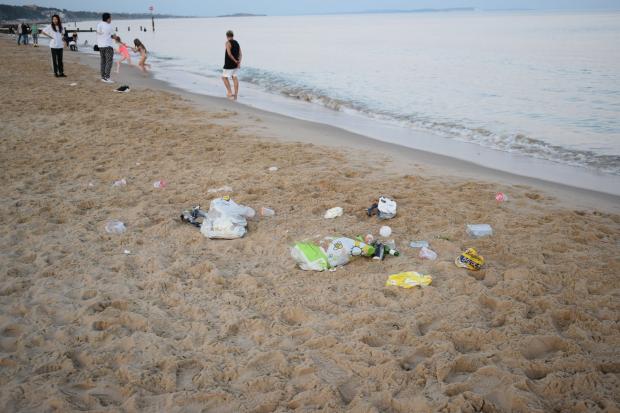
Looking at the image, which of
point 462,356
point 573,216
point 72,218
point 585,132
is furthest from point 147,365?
point 585,132

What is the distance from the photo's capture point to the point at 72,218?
4855 millimetres

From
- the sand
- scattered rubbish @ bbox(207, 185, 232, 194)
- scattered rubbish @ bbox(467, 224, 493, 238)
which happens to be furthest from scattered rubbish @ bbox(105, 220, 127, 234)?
scattered rubbish @ bbox(467, 224, 493, 238)

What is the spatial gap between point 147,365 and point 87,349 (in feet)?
1.50

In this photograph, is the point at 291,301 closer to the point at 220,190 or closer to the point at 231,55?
the point at 220,190

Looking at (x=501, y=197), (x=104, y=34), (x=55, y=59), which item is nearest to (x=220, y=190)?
(x=501, y=197)

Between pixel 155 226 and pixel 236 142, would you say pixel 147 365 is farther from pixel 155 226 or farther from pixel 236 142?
pixel 236 142

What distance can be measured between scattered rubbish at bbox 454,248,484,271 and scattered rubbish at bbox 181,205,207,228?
2.67 m

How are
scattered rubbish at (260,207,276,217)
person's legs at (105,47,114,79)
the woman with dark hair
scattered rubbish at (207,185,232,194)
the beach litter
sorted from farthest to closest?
person's legs at (105,47,114,79) → the woman with dark hair → the beach litter → scattered rubbish at (207,185,232,194) → scattered rubbish at (260,207,276,217)

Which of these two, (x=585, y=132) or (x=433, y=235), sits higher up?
(x=585, y=132)

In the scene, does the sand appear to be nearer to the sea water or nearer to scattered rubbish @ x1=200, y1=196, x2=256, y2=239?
scattered rubbish @ x1=200, y1=196, x2=256, y2=239

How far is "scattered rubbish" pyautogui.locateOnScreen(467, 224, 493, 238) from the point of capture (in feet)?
14.9

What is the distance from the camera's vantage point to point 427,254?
4.14 meters

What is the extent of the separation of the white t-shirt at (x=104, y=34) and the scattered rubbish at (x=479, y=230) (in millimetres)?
11806

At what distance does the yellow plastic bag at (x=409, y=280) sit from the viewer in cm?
366
